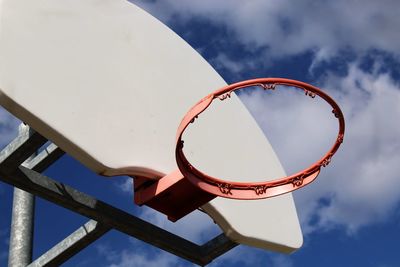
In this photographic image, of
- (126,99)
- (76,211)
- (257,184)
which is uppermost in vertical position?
(126,99)

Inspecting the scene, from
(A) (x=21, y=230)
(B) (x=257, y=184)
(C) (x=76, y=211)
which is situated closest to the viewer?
(B) (x=257, y=184)

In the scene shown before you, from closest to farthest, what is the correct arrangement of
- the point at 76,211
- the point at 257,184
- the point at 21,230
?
the point at 257,184 < the point at 76,211 < the point at 21,230

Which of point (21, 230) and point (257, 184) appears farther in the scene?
point (21, 230)

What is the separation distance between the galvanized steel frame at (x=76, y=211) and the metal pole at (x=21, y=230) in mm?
212

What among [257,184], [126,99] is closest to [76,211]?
[126,99]

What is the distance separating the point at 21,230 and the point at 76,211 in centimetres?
79

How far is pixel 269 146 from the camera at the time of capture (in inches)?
193

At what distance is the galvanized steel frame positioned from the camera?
12.8 feet

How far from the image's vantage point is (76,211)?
4121mm

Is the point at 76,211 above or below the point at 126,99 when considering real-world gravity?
below

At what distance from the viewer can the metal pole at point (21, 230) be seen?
4.72 metres

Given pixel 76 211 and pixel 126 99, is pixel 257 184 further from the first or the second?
pixel 76 211

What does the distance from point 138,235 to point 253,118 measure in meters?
1.04

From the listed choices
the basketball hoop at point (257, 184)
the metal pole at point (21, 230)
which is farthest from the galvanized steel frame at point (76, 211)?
the basketball hoop at point (257, 184)
